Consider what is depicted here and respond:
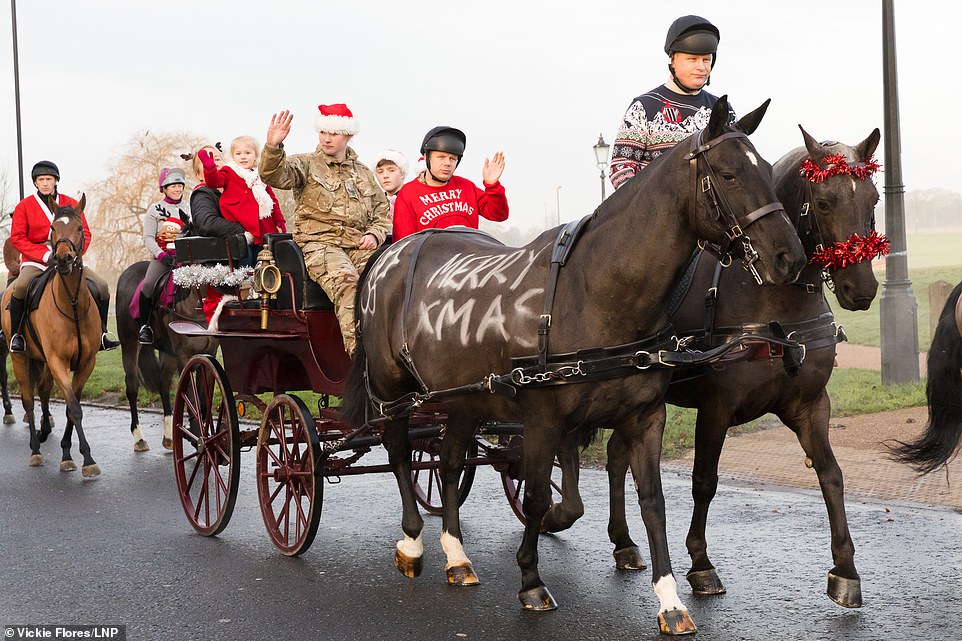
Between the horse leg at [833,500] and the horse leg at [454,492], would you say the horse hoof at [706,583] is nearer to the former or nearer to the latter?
the horse leg at [833,500]

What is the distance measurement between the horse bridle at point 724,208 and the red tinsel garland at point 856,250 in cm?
52

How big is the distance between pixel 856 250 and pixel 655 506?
1.45 m

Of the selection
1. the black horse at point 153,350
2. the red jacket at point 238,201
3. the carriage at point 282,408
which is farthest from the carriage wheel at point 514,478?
the black horse at point 153,350

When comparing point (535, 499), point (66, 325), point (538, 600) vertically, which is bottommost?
point (538, 600)

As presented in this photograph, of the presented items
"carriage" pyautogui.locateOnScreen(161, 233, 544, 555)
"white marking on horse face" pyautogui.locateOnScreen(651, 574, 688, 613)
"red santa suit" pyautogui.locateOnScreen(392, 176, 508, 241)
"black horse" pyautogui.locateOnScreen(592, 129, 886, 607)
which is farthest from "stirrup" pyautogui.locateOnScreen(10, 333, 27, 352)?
"white marking on horse face" pyautogui.locateOnScreen(651, 574, 688, 613)

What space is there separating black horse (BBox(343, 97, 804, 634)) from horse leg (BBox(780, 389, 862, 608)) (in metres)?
0.78

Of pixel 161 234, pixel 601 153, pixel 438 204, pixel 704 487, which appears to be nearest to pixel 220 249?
pixel 438 204

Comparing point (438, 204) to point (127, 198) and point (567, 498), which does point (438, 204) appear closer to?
point (567, 498)

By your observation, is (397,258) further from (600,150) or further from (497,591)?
(600,150)

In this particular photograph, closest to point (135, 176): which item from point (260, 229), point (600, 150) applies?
point (600, 150)

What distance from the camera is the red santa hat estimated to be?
22.6 ft

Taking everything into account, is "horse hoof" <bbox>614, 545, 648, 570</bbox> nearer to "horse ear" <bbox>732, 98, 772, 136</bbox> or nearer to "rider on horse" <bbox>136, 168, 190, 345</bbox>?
"horse ear" <bbox>732, 98, 772, 136</bbox>

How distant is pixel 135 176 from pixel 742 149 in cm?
3281

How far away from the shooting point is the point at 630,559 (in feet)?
19.1
